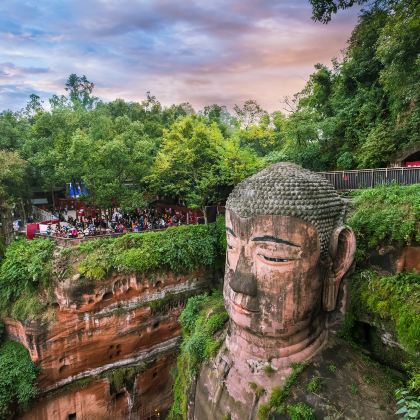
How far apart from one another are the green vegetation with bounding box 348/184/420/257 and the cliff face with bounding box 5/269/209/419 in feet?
30.2

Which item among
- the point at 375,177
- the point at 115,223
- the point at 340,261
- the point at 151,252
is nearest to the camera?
the point at 340,261

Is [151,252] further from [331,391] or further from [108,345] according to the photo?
[331,391]

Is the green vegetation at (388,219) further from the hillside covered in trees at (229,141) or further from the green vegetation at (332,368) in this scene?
the hillside covered in trees at (229,141)

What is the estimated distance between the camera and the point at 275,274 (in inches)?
232

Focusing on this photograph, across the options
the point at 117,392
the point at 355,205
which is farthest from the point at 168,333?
the point at 355,205

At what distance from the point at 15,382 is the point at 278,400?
38.0ft

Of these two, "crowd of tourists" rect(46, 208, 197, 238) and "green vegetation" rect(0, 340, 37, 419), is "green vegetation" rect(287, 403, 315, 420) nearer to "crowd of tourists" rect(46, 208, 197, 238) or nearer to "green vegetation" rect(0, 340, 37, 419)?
"green vegetation" rect(0, 340, 37, 419)

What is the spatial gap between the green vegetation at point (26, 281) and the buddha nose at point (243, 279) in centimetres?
1036

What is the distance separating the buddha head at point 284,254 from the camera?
5.91 m

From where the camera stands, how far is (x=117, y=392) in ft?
47.4

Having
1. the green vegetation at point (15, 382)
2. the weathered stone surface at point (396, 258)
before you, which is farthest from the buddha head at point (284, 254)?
the green vegetation at point (15, 382)

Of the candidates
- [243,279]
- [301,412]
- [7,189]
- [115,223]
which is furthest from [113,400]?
[7,189]

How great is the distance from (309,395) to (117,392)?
1146cm

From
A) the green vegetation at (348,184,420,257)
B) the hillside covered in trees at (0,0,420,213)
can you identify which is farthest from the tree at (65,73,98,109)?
the green vegetation at (348,184,420,257)
